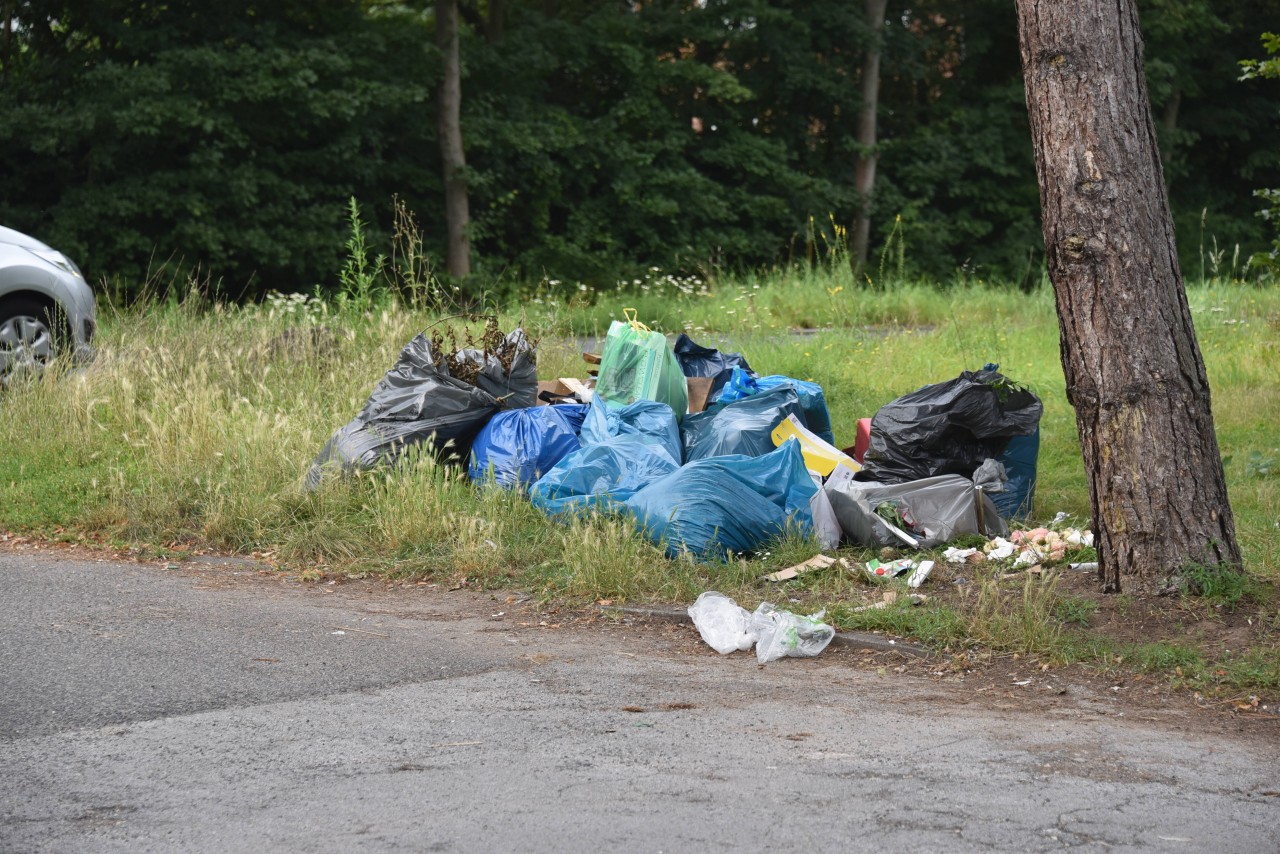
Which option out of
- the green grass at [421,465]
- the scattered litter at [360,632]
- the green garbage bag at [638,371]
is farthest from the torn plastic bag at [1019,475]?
the scattered litter at [360,632]

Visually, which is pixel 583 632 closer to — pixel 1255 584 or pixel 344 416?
pixel 1255 584

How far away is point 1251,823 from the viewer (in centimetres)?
321

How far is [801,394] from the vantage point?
24.5 feet

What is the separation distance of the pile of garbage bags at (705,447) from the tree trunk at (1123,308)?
4.33 ft

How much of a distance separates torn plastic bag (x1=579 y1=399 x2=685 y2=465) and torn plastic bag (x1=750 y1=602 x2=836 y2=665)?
5.86ft

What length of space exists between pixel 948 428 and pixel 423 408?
2664 mm

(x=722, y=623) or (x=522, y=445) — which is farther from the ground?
(x=522, y=445)

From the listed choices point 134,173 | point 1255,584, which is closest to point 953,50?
point 134,173

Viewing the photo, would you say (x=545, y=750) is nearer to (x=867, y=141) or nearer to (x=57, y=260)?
(x=57, y=260)

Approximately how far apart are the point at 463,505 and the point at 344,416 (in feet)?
6.32

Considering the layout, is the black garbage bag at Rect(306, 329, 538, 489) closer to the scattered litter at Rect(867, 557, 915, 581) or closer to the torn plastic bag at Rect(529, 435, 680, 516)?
the torn plastic bag at Rect(529, 435, 680, 516)

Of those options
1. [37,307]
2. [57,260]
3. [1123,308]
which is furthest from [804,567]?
[57,260]

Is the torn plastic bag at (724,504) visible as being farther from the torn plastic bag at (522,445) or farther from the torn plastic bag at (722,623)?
the torn plastic bag at (522,445)

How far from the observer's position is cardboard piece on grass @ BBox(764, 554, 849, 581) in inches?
223
